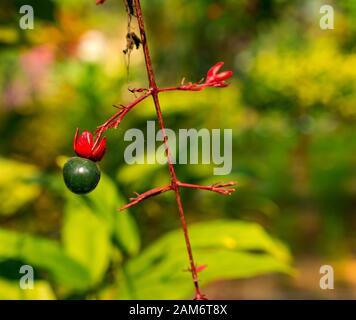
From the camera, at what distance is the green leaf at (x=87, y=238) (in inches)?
41.6

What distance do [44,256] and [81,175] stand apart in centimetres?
60

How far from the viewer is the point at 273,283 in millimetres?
2576

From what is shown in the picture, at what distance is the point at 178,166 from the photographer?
1632 mm

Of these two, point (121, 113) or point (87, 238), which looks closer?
point (121, 113)

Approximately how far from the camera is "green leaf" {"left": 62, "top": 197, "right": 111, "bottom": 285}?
3.46ft

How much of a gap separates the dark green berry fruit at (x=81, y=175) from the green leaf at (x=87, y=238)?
64 cm

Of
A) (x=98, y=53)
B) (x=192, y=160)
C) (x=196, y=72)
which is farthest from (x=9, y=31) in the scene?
(x=98, y=53)
